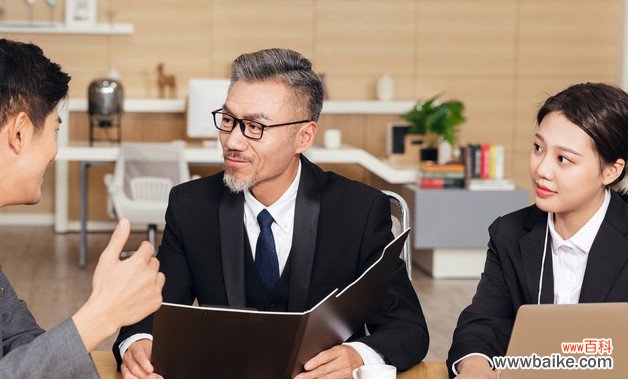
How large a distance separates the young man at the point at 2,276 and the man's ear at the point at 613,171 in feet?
3.52

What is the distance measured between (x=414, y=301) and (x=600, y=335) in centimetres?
78

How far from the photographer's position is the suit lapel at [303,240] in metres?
2.37

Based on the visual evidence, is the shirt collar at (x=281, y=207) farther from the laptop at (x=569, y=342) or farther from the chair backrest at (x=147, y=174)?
the chair backrest at (x=147, y=174)

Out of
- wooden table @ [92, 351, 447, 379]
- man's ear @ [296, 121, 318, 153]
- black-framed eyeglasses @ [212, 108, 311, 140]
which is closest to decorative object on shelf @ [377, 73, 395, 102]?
man's ear @ [296, 121, 318, 153]

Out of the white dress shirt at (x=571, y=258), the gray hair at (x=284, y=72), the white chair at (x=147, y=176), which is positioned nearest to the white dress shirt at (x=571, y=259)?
the white dress shirt at (x=571, y=258)

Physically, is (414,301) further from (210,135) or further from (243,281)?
(210,135)

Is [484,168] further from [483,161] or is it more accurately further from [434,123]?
[434,123]

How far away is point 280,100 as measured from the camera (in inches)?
95.7

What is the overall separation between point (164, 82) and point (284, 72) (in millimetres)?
6665

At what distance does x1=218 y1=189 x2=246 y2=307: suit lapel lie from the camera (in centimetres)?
238

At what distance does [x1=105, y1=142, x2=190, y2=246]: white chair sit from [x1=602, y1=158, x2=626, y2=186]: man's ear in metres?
4.68

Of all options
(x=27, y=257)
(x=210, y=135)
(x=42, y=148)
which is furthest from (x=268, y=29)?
(x=42, y=148)

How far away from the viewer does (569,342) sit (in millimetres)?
1609

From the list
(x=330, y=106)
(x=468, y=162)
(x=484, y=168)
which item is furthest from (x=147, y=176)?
(x=330, y=106)
